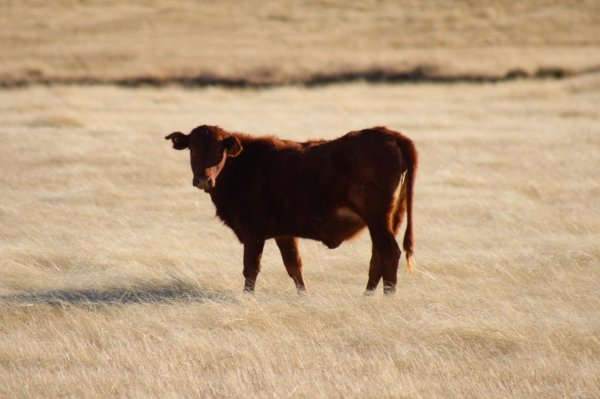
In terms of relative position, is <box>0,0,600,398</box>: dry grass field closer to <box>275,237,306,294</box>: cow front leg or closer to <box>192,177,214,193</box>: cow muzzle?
<box>275,237,306,294</box>: cow front leg

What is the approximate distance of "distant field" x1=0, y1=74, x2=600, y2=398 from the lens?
603 centimetres

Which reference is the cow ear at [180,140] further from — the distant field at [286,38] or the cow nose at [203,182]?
the distant field at [286,38]

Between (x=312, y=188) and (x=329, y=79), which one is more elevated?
(x=312, y=188)

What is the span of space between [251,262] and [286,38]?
36.0 meters

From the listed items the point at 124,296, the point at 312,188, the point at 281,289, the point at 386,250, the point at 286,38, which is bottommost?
the point at 286,38

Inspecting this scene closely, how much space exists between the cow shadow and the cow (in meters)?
0.48

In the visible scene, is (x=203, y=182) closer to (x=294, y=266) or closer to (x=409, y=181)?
(x=294, y=266)

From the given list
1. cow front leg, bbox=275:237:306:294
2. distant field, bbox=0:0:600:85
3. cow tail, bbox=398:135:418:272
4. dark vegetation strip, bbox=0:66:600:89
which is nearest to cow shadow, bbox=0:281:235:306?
cow front leg, bbox=275:237:306:294

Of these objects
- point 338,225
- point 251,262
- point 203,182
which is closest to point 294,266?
point 251,262

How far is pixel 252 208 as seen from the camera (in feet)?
26.4

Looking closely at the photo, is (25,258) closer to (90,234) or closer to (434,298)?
(90,234)

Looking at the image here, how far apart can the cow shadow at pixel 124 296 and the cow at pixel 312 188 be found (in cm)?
48

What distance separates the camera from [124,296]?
7887 mm

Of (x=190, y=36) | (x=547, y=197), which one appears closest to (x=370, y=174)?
(x=547, y=197)
